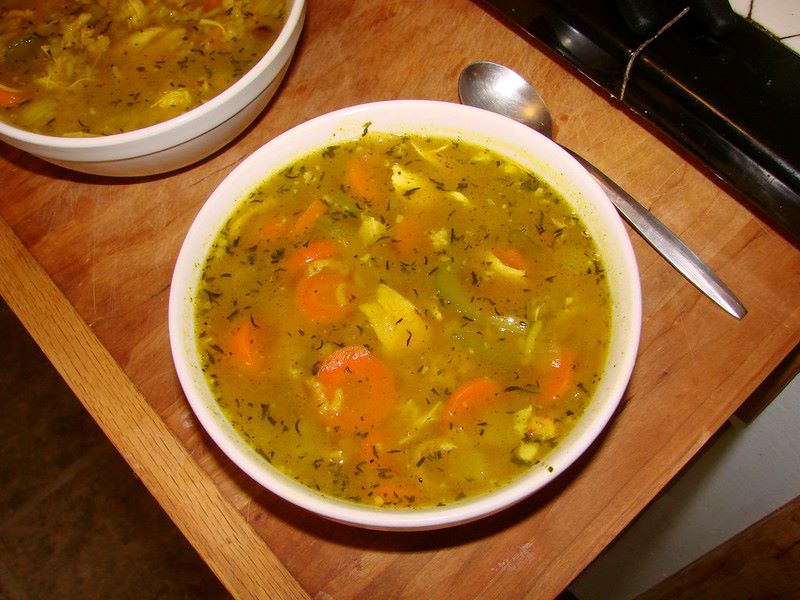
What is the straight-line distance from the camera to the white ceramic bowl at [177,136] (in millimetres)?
1787

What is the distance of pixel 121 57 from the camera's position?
2076mm

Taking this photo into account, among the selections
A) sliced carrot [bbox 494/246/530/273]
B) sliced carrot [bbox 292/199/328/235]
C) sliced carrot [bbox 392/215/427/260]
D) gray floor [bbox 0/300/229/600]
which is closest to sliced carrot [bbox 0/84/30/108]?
sliced carrot [bbox 292/199/328/235]

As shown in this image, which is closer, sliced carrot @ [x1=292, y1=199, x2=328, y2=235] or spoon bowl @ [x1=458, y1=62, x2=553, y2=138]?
sliced carrot @ [x1=292, y1=199, x2=328, y2=235]

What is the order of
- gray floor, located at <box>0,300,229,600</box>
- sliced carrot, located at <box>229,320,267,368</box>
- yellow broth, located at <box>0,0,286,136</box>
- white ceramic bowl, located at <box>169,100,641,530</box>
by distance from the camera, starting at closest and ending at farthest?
1. white ceramic bowl, located at <box>169,100,641,530</box>
2. sliced carrot, located at <box>229,320,267,368</box>
3. yellow broth, located at <box>0,0,286,136</box>
4. gray floor, located at <box>0,300,229,600</box>

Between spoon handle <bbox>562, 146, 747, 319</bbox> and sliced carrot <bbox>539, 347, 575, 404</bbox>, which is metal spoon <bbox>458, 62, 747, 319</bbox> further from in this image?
sliced carrot <bbox>539, 347, 575, 404</bbox>

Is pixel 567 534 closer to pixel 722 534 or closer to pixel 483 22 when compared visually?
pixel 722 534

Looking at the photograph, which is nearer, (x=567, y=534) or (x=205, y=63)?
(x=567, y=534)

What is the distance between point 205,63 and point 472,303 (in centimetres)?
103

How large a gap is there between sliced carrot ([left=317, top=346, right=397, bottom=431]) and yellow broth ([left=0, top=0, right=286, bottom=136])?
0.84 metres

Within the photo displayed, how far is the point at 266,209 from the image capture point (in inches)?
69.8

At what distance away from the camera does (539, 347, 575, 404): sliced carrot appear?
1.53 m

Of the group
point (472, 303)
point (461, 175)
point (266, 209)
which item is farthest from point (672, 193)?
point (266, 209)

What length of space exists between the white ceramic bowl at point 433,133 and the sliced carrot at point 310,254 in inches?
7.5

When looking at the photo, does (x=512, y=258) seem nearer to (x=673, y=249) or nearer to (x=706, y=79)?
(x=673, y=249)
